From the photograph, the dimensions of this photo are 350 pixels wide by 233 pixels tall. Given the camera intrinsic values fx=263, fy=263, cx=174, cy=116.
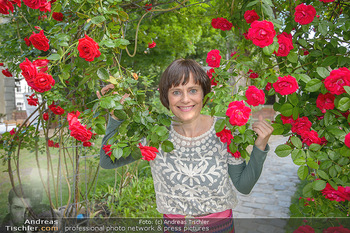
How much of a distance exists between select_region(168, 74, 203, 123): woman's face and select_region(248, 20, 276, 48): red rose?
460 mm

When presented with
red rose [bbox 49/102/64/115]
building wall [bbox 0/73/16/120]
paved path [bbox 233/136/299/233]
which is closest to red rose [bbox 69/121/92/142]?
red rose [bbox 49/102/64/115]

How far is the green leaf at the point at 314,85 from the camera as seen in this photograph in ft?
3.61

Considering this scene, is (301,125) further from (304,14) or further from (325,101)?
(304,14)

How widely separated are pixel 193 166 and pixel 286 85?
64 cm

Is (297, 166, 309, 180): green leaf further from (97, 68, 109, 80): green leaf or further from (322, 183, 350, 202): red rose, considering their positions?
(97, 68, 109, 80): green leaf

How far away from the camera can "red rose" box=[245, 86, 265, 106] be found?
44.2 inches

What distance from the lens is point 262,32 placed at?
102cm

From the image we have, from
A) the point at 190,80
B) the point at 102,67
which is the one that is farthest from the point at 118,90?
the point at 190,80

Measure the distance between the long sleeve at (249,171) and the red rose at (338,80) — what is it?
433 mm

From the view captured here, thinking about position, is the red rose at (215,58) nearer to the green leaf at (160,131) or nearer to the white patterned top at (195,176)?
the white patterned top at (195,176)

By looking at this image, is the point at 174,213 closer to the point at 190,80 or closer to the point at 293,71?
the point at 190,80

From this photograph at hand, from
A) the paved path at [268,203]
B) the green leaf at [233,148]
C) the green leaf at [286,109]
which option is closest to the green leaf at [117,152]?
the green leaf at [233,148]

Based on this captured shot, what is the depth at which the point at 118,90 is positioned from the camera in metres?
1.24

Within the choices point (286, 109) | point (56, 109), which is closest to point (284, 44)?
point (286, 109)
